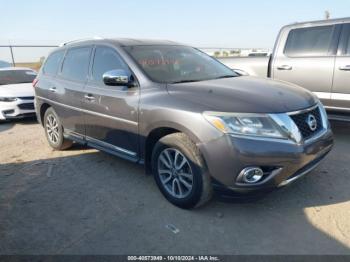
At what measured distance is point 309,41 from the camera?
19.7 ft

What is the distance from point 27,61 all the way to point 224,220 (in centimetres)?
1727

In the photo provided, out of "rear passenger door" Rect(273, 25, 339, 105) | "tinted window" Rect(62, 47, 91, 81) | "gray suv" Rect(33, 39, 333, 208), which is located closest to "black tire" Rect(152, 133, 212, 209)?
"gray suv" Rect(33, 39, 333, 208)

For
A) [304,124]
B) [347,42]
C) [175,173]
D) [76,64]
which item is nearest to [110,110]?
[175,173]

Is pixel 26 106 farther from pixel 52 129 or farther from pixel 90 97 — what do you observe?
pixel 90 97

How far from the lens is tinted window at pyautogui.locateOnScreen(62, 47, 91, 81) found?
4.93 metres

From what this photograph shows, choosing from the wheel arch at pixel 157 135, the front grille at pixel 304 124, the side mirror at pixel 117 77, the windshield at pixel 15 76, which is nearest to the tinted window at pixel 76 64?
the side mirror at pixel 117 77

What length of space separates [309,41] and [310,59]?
376mm

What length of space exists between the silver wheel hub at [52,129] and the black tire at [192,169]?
2766 millimetres

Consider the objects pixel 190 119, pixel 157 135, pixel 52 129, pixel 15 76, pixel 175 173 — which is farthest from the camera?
pixel 15 76

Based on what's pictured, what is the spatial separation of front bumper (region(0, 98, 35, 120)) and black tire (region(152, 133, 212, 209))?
5.78m

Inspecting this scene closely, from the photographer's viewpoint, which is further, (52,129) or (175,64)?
(52,129)

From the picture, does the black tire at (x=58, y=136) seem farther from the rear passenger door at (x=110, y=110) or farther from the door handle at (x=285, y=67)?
the door handle at (x=285, y=67)

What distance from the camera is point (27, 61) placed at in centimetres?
1803

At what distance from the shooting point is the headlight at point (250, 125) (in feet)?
10.3
